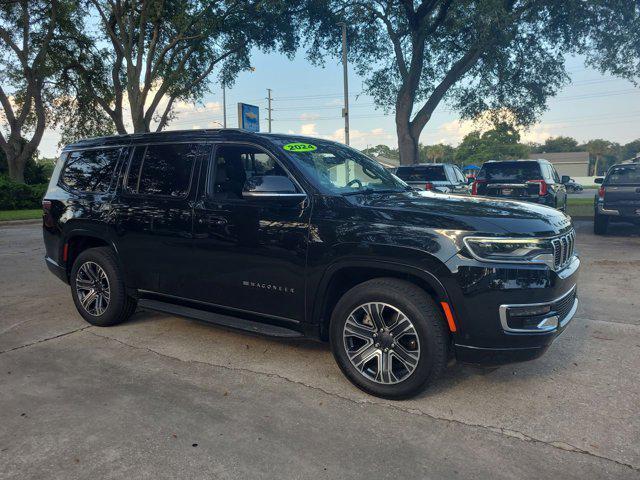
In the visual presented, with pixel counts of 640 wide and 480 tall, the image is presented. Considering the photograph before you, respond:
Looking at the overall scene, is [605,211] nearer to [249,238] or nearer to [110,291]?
[249,238]

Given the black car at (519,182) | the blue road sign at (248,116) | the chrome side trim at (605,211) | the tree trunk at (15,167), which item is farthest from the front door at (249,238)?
the tree trunk at (15,167)

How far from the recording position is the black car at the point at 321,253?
3191 mm

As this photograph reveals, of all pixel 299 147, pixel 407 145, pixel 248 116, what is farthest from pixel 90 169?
pixel 407 145

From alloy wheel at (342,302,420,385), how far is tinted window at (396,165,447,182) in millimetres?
11634

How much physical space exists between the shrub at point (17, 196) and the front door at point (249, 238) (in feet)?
65.4

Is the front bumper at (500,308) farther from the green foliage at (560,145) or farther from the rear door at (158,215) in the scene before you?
the green foliage at (560,145)

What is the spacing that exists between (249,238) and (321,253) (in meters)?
0.68

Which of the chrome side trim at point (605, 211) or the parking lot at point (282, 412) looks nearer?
the parking lot at point (282, 412)

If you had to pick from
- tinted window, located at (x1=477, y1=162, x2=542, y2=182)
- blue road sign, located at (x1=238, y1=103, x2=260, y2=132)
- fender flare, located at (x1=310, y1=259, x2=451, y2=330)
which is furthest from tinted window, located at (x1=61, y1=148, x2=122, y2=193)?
tinted window, located at (x1=477, y1=162, x2=542, y2=182)

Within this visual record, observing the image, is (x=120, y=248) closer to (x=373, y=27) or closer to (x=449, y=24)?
(x=449, y=24)

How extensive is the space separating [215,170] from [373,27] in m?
17.0

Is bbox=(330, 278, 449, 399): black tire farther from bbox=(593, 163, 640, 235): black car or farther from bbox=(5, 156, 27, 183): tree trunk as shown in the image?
bbox=(5, 156, 27, 183): tree trunk

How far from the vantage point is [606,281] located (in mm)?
7000

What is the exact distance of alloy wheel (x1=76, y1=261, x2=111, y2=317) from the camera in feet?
16.5
